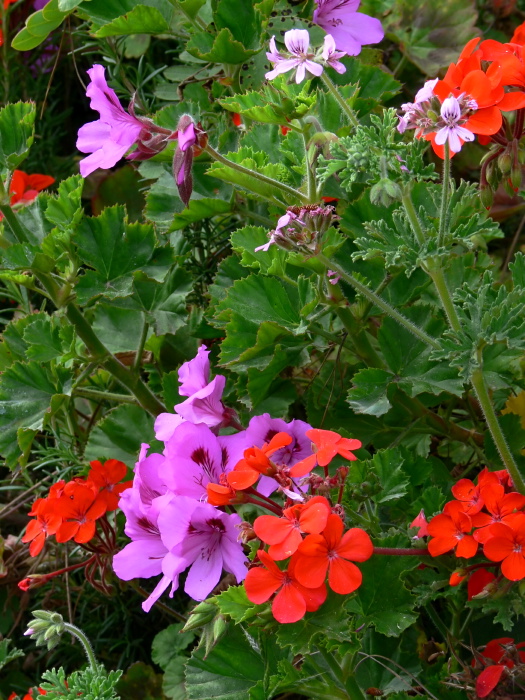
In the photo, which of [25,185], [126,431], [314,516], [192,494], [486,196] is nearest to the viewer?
[314,516]

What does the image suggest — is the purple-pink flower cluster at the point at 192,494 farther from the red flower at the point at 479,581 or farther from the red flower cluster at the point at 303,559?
the red flower at the point at 479,581

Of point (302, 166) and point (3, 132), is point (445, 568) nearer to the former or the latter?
point (302, 166)

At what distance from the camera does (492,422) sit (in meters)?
1.11

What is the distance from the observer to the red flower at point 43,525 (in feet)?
4.50

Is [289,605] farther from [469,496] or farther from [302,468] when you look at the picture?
[469,496]

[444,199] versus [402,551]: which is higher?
[444,199]

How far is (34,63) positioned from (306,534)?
6.59 feet

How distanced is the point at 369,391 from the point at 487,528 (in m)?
0.30

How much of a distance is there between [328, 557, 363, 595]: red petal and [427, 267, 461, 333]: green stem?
346mm

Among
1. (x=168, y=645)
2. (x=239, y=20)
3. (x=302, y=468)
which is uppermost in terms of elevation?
(x=239, y=20)

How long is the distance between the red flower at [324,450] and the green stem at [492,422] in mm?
186

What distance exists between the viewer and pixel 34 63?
8.21 feet

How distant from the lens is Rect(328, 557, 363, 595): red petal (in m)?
0.91

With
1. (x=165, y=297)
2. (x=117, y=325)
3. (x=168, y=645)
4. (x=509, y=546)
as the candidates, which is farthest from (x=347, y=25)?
(x=168, y=645)
